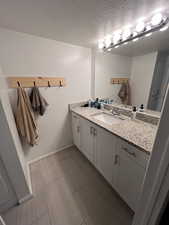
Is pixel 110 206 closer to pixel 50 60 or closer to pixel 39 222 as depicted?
pixel 39 222

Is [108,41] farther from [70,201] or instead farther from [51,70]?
[70,201]

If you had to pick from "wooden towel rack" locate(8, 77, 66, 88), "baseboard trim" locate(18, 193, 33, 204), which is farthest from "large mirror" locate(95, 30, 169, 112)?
"baseboard trim" locate(18, 193, 33, 204)

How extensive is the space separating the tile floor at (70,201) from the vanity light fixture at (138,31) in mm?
2095

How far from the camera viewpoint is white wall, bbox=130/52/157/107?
1281 millimetres

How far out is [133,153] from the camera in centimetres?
94

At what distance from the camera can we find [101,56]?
193 cm

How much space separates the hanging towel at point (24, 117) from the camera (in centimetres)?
143

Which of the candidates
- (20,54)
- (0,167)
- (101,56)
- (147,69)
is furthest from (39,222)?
(101,56)

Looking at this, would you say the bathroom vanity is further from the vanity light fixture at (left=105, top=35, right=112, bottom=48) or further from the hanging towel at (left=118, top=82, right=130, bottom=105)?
the vanity light fixture at (left=105, top=35, right=112, bottom=48)

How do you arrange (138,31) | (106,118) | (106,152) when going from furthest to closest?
1. (106,118)
2. (106,152)
3. (138,31)

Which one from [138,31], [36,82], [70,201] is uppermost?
[138,31]

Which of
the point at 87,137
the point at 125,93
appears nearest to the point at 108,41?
the point at 125,93

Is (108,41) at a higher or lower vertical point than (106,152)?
higher

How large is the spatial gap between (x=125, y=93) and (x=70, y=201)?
1777 millimetres
